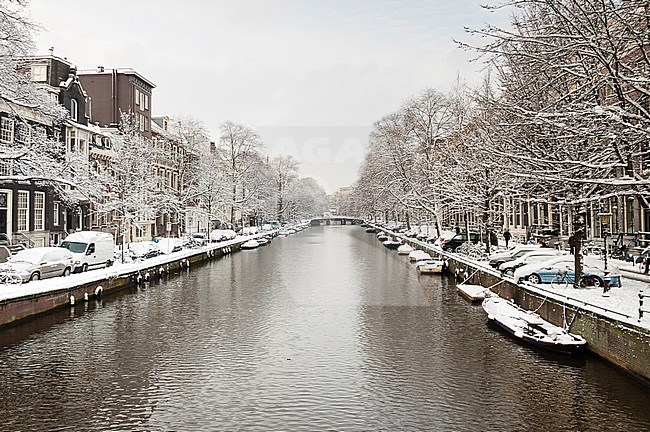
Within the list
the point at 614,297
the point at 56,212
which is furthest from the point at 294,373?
the point at 56,212

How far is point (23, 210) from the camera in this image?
41.8m

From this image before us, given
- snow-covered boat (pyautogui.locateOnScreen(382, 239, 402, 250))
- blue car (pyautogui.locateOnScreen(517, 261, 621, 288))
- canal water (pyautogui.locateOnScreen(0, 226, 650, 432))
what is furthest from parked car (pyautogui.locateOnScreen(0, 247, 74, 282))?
snow-covered boat (pyautogui.locateOnScreen(382, 239, 402, 250))

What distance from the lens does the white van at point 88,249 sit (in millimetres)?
32300

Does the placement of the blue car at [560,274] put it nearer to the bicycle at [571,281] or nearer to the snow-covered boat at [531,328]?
the bicycle at [571,281]

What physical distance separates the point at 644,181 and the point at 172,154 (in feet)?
187

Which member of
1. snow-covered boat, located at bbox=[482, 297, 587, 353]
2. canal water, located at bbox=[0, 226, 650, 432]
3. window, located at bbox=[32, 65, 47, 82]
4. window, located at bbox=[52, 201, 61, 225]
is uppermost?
window, located at bbox=[32, 65, 47, 82]


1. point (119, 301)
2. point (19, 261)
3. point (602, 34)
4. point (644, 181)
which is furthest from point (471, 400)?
point (19, 261)

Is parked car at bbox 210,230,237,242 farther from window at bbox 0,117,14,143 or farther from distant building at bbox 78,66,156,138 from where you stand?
window at bbox 0,117,14,143

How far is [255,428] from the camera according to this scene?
12094 mm

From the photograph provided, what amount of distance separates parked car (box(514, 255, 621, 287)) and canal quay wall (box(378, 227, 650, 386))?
73 cm

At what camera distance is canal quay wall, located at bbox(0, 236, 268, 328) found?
2131 cm

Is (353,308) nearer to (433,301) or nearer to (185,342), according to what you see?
(433,301)

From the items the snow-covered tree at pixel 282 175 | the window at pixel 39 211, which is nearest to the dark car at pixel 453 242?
the window at pixel 39 211

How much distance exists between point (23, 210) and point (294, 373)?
33185mm
